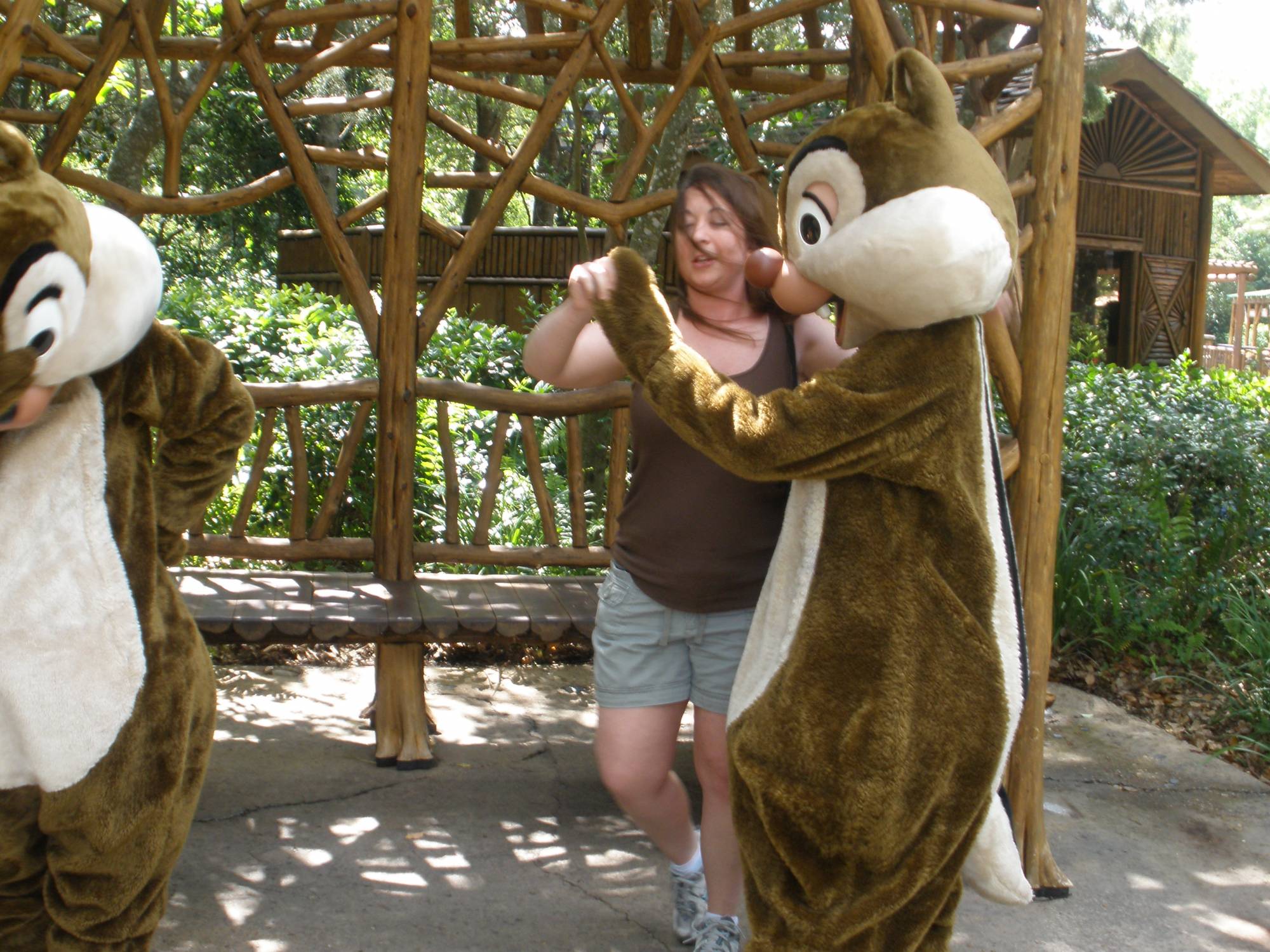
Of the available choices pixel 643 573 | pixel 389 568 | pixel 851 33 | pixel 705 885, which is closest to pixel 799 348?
pixel 643 573

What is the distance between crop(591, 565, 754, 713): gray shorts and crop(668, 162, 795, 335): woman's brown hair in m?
0.65

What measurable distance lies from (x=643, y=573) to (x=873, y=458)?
0.75 metres

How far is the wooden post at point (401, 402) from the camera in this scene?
414 centimetres

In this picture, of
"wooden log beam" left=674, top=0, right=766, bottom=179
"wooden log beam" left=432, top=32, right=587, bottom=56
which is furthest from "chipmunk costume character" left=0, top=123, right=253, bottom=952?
"wooden log beam" left=674, top=0, right=766, bottom=179

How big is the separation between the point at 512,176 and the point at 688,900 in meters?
2.49

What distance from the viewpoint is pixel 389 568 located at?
4.33 metres

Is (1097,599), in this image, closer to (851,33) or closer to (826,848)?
(851,33)

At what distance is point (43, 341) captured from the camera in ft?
6.79

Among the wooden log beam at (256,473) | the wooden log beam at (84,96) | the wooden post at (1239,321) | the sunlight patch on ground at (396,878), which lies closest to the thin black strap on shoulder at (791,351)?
the sunlight patch on ground at (396,878)

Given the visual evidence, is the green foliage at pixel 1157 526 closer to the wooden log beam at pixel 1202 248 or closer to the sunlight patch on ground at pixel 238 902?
the sunlight patch on ground at pixel 238 902

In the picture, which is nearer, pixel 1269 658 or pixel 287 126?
pixel 287 126

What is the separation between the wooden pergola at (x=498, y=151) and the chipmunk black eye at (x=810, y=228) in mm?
1091

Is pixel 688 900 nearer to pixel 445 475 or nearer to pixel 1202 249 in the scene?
pixel 445 475

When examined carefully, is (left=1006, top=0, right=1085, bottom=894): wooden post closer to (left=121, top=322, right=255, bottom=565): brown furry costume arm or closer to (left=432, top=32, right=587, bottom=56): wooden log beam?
(left=432, top=32, right=587, bottom=56): wooden log beam
